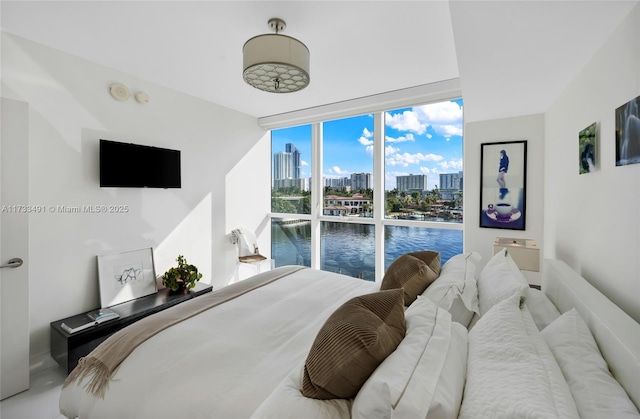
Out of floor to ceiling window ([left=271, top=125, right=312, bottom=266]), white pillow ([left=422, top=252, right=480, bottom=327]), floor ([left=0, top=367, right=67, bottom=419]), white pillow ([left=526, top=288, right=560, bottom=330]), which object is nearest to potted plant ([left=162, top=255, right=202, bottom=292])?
floor ([left=0, top=367, right=67, bottom=419])

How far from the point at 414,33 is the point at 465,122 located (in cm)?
138

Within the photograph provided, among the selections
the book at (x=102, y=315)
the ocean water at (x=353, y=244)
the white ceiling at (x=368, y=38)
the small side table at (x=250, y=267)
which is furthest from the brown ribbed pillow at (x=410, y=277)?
the small side table at (x=250, y=267)

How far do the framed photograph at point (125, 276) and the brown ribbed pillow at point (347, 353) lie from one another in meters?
2.65

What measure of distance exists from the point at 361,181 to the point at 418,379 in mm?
3438

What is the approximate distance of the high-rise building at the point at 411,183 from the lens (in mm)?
3670

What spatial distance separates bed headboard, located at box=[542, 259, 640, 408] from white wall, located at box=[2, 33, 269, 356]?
3.58 metres

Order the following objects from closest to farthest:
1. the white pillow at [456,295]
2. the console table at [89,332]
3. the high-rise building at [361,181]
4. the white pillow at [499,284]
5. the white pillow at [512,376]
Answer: the white pillow at [512,376]
the white pillow at [499,284]
the white pillow at [456,295]
the console table at [89,332]
the high-rise building at [361,181]

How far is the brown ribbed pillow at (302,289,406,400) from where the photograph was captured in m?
0.92

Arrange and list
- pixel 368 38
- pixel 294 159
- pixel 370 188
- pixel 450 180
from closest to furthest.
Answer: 1. pixel 368 38
2. pixel 450 180
3. pixel 370 188
4. pixel 294 159

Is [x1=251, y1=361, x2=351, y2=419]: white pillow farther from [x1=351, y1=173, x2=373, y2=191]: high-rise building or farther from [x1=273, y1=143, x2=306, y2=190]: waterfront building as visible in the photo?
[x1=273, y1=143, x2=306, y2=190]: waterfront building

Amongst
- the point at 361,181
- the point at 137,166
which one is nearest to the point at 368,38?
the point at 361,181

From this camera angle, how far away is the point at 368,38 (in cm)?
226

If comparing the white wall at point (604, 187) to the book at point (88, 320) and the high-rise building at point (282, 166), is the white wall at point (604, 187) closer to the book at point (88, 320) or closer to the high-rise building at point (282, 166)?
the book at point (88, 320)

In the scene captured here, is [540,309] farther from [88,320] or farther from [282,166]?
[282,166]
